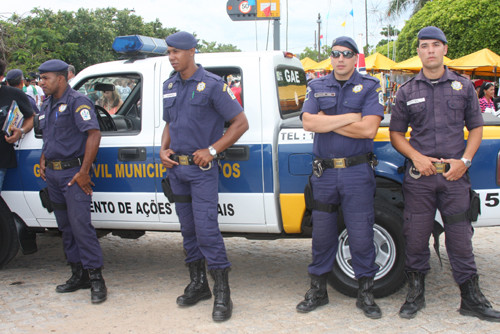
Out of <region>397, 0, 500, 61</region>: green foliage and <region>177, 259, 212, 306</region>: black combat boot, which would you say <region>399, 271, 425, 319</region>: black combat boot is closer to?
<region>177, 259, 212, 306</region>: black combat boot

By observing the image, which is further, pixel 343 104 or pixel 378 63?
pixel 378 63

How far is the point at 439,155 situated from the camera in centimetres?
319

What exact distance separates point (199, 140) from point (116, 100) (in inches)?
52.4

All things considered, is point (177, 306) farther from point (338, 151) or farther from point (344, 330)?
point (338, 151)

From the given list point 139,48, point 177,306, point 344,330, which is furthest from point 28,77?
point 344,330

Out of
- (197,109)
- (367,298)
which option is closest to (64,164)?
(197,109)

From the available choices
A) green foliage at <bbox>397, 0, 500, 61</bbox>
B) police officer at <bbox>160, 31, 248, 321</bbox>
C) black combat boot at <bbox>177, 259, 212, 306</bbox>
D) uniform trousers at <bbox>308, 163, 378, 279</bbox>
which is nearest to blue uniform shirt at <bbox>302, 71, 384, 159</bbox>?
uniform trousers at <bbox>308, 163, 378, 279</bbox>

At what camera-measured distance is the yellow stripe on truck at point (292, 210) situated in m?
3.55

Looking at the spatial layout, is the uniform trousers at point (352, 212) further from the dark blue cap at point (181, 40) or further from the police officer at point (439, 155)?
the dark blue cap at point (181, 40)

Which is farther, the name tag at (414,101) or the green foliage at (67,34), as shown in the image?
the green foliage at (67,34)

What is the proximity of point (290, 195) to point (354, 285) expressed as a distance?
0.81 metres

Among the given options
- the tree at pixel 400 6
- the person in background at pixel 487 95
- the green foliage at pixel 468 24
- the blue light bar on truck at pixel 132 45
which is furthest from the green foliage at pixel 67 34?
the tree at pixel 400 6

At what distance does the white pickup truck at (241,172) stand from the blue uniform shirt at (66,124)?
25 cm

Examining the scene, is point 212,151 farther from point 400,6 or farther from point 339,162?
point 400,6
